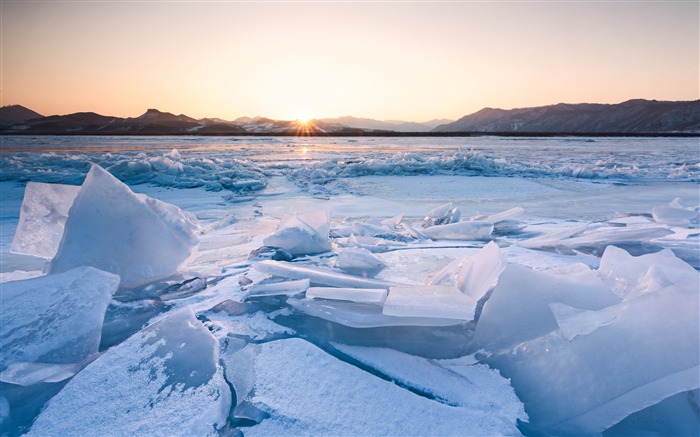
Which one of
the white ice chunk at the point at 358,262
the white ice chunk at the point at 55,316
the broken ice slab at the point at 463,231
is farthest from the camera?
the broken ice slab at the point at 463,231

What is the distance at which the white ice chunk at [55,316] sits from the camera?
1251 mm

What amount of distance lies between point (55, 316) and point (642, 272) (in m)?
2.24

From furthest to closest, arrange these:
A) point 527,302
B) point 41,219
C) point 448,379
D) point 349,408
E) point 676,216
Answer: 1. point 676,216
2. point 41,219
3. point 527,302
4. point 448,379
5. point 349,408

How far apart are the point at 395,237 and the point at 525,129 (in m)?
107

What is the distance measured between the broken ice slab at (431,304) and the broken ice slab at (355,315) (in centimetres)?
6

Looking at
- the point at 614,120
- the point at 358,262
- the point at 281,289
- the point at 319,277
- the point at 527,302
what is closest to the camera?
the point at 527,302

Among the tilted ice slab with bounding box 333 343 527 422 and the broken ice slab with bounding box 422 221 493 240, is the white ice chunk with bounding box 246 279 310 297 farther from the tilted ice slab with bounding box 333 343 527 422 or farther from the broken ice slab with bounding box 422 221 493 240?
the broken ice slab with bounding box 422 221 493 240

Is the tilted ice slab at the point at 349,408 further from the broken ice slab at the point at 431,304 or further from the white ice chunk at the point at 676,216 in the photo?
the white ice chunk at the point at 676,216

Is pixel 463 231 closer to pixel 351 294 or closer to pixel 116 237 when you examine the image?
pixel 351 294

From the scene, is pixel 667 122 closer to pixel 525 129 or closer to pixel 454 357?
pixel 525 129

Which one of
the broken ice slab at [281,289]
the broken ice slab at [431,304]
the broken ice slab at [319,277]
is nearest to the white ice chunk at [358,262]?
the broken ice slab at [319,277]

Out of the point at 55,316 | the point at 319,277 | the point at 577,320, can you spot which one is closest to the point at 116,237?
the point at 55,316

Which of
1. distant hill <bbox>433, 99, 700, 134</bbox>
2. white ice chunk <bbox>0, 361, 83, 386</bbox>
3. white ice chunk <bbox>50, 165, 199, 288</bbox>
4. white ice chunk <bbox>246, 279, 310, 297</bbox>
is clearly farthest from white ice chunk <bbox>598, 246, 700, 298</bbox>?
distant hill <bbox>433, 99, 700, 134</bbox>

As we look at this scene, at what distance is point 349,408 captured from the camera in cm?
104
